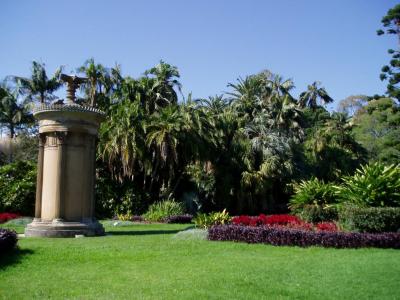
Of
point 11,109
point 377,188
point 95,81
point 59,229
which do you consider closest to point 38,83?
point 11,109

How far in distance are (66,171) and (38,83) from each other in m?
29.4

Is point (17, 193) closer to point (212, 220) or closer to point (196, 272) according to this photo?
point (212, 220)

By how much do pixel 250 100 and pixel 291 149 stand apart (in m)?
10.3

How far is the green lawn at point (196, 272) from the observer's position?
691 cm

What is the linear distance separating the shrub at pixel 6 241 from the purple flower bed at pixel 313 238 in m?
6.13

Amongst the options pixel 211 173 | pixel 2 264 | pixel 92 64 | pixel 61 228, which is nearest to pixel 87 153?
pixel 61 228

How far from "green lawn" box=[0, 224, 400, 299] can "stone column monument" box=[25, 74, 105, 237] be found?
308 centimetres

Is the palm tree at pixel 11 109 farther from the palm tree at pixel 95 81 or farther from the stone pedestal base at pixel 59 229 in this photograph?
the stone pedestal base at pixel 59 229

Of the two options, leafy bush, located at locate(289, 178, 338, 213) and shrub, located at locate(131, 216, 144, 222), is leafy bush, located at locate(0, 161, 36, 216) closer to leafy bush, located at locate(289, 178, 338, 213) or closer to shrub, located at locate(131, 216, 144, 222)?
shrub, located at locate(131, 216, 144, 222)

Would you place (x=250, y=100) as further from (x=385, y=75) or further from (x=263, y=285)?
(x=263, y=285)

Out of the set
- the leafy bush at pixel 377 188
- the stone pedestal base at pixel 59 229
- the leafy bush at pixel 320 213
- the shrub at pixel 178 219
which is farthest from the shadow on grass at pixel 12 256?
the shrub at pixel 178 219

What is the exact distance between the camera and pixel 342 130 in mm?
39656

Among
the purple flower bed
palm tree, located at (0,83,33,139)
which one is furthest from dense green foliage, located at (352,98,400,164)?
palm tree, located at (0,83,33,139)

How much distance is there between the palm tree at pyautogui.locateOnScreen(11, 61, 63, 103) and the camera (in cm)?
4162
